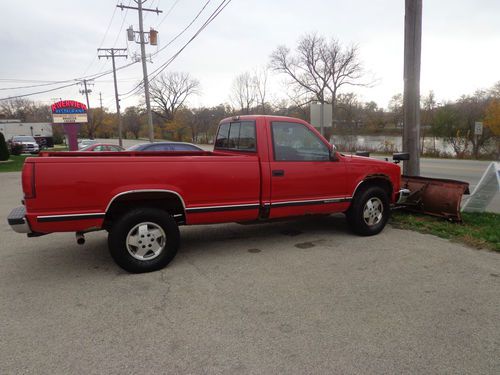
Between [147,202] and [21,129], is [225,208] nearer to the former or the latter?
[147,202]

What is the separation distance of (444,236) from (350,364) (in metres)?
3.89

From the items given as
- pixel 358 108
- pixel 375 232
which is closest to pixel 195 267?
pixel 375 232

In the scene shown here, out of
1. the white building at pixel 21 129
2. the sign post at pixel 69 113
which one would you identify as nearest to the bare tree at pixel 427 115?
the sign post at pixel 69 113

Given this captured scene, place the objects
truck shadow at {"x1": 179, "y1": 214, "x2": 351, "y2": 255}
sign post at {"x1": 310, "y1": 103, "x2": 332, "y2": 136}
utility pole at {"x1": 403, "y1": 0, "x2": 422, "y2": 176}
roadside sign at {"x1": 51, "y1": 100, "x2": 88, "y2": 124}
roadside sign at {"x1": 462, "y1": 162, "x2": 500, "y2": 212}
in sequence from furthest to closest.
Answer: roadside sign at {"x1": 51, "y1": 100, "x2": 88, "y2": 124}
sign post at {"x1": 310, "y1": 103, "x2": 332, "y2": 136}
utility pole at {"x1": 403, "y1": 0, "x2": 422, "y2": 176}
roadside sign at {"x1": 462, "y1": 162, "x2": 500, "y2": 212}
truck shadow at {"x1": 179, "y1": 214, "x2": 351, "y2": 255}

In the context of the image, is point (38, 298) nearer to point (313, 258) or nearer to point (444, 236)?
point (313, 258)

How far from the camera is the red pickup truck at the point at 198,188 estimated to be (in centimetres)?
379

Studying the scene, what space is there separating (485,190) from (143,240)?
6189 mm

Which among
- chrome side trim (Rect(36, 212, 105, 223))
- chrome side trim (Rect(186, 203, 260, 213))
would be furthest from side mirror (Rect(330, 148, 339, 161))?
chrome side trim (Rect(36, 212, 105, 223))

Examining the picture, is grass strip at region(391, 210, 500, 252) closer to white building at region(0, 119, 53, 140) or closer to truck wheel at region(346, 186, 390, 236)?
truck wheel at region(346, 186, 390, 236)

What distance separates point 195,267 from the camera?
448 cm

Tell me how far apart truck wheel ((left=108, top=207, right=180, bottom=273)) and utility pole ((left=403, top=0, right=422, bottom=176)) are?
5.56 metres

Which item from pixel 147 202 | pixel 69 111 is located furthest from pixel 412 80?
pixel 69 111

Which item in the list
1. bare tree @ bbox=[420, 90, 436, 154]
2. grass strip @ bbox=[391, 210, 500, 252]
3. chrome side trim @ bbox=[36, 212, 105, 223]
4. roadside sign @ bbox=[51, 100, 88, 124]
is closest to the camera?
chrome side trim @ bbox=[36, 212, 105, 223]

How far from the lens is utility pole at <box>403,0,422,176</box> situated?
23.3 feet
